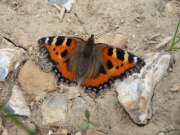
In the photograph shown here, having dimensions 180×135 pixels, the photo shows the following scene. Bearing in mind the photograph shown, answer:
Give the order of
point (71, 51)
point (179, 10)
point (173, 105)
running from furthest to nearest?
point (179, 10), point (71, 51), point (173, 105)

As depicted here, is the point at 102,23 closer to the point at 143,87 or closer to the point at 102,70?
the point at 102,70

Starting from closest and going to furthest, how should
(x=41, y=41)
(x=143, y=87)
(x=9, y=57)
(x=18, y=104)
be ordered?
1. (x=143, y=87)
2. (x=18, y=104)
3. (x=41, y=41)
4. (x=9, y=57)

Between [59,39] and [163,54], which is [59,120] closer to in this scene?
[59,39]

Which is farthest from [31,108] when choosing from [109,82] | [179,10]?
[179,10]

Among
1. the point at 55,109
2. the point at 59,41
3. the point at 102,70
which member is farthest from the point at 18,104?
the point at 102,70

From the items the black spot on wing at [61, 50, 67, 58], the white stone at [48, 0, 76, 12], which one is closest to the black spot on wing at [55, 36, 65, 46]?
the black spot on wing at [61, 50, 67, 58]

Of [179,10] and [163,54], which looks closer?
[163,54]

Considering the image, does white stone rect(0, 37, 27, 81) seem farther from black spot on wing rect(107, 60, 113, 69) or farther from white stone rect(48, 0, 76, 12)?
black spot on wing rect(107, 60, 113, 69)
